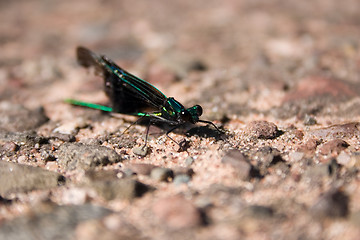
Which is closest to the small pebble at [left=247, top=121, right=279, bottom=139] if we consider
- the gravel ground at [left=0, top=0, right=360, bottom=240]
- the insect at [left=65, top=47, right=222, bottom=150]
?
the gravel ground at [left=0, top=0, right=360, bottom=240]

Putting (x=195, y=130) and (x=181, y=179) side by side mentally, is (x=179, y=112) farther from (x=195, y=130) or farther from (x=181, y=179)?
(x=181, y=179)

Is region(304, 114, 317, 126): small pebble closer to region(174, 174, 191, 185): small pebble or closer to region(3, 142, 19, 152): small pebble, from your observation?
region(174, 174, 191, 185): small pebble

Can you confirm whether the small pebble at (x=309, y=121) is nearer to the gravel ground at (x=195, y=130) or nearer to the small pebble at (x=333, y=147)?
the gravel ground at (x=195, y=130)

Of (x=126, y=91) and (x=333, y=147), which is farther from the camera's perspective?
(x=126, y=91)

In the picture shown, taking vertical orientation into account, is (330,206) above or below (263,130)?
below

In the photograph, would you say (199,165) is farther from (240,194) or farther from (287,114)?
(287,114)

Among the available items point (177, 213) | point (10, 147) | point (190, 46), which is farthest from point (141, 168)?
point (190, 46)

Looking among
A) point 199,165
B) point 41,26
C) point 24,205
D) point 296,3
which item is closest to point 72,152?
point 24,205

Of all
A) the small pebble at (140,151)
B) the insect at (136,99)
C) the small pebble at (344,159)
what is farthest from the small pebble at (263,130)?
the small pebble at (140,151)
